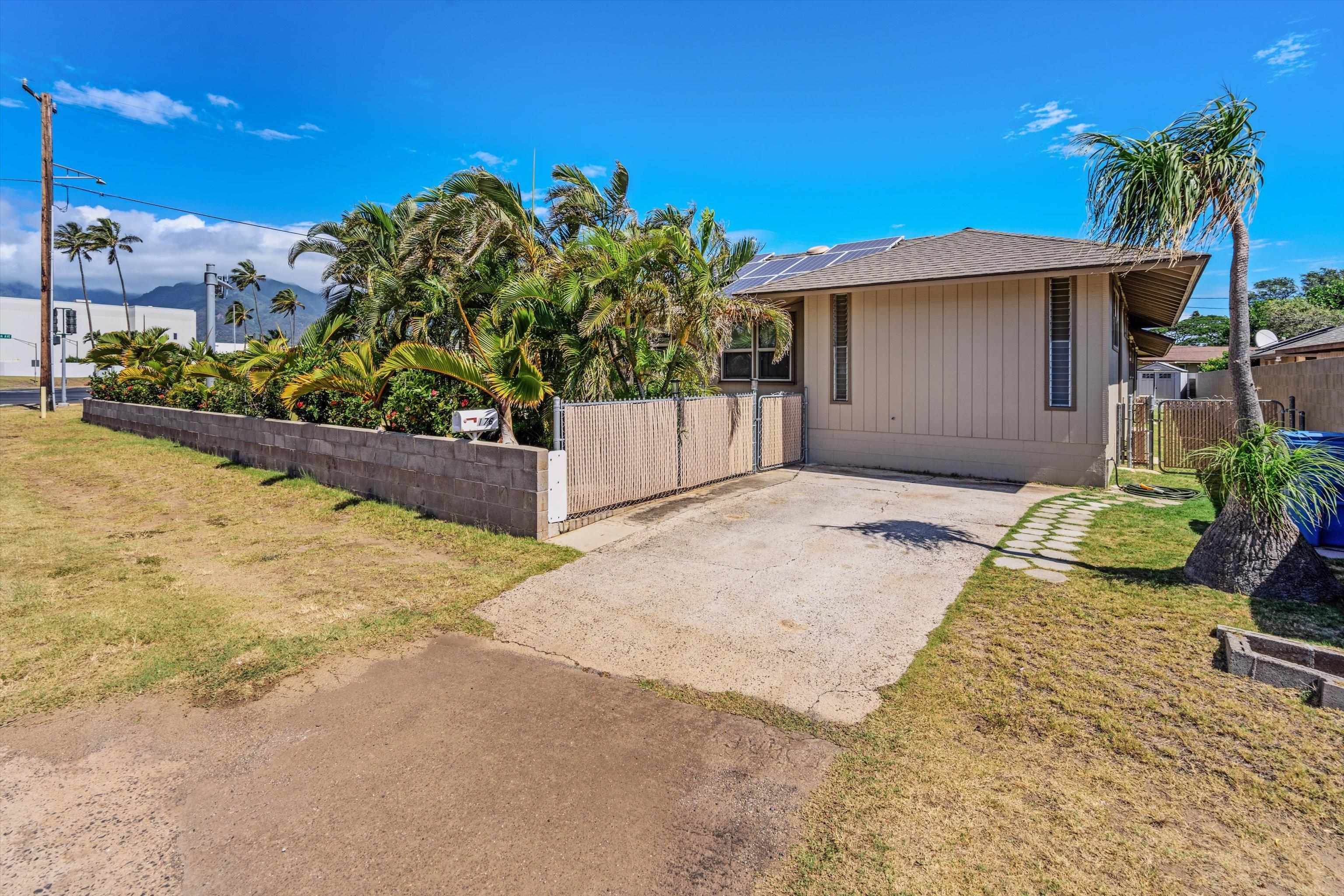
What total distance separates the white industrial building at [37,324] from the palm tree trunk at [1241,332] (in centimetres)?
6941

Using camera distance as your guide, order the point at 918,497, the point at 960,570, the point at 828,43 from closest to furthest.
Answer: the point at 960,570, the point at 918,497, the point at 828,43

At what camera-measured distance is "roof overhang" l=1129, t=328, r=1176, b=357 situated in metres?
17.3

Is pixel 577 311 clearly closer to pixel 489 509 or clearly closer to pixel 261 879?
pixel 489 509

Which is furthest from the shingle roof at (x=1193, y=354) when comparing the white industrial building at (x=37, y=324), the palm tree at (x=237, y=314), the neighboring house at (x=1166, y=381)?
the white industrial building at (x=37, y=324)

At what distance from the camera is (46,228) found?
18469 millimetres

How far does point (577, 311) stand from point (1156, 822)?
7.16m

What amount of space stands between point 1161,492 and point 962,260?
179 inches

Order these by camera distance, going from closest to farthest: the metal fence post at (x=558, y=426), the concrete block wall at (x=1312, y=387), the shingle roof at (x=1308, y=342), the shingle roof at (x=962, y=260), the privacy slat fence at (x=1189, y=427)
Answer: the metal fence post at (x=558, y=426) → the shingle roof at (x=962, y=260) → the concrete block wall at (x=1312, y=387) → the privacy slat fence at (x=1189, y=427) → the shingle roof at (x=1308, y=342)

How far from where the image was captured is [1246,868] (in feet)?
7.60

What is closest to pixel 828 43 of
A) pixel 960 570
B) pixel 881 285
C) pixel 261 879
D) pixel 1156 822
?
pixel 881 285

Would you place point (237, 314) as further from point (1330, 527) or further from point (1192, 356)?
point (1192, 356)

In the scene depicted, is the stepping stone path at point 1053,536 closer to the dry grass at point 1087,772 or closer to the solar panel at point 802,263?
the dry grass at point 1087,772

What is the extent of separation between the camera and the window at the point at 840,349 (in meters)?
11.6

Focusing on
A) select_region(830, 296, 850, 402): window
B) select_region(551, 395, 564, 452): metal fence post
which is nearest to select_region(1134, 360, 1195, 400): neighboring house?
select_region(830, 296, 850, 402): window
